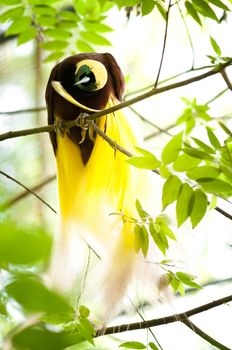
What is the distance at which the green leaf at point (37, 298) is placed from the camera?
430 mm

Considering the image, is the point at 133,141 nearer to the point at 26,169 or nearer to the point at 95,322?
the point at 95,322

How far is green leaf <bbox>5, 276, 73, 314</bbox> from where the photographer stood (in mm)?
430

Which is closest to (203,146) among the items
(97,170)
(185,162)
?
(185,162)

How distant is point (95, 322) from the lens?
1310mm

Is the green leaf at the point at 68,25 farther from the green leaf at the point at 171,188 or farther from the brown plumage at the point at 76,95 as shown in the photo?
the green leaf at the point at 171,188

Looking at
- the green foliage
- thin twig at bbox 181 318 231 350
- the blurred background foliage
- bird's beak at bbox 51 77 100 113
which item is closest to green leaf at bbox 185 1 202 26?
the blurred background foliage

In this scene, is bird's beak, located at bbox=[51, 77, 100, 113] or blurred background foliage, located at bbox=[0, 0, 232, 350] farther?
bird's beak, located at bbox=[51, 77, 100, 113]

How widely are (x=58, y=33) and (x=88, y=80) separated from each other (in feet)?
0.90

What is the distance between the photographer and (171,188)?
95cm

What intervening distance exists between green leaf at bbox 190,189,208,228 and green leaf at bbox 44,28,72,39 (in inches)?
43.2

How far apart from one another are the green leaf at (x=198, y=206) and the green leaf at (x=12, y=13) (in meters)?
1.04

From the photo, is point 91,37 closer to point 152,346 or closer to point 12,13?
point 12,13

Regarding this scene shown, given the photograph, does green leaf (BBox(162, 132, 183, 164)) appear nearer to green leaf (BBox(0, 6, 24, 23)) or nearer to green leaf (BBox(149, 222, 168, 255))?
green leaf (BBox(149, 222, 168, 255))

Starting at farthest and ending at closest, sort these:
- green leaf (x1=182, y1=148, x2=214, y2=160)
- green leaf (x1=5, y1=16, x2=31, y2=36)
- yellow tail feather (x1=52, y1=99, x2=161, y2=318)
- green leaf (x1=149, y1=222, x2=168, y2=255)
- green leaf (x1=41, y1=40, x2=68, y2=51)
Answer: green leaf (x1=41, y1=40, x2=68, y2=51) < green leaf (x1=5, y1=16, x2=31, y2=36) < yellow tail feather (x1=52, y1=99, x2=161, y2=318) < green leaf (x1=149, y1=222, x2=168, y2=255) < green leaf (x1=182, y1=148, x2=214, y2=160)
